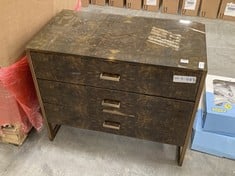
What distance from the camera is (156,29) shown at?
1248mm

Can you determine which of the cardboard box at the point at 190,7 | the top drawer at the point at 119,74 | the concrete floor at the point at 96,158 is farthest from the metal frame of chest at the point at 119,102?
the cardboard box at the point at 190,7

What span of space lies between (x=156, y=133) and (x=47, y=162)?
2.05 feet

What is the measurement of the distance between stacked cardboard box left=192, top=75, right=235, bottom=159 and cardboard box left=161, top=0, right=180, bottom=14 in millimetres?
1550

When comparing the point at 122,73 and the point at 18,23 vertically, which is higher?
the point at 18,23

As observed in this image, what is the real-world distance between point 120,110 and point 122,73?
0.22 m

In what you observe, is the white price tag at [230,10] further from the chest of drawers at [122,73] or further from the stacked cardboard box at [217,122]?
the chest of drawers at [122,73]

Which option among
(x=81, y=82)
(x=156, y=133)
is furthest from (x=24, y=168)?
(x=156, y=133)

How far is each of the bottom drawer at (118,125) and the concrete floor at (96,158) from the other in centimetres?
19

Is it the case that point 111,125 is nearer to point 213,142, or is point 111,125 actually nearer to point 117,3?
point 213,142

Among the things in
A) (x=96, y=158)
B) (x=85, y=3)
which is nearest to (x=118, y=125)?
(x=96, y=158)

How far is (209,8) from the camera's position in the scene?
2.74 metres

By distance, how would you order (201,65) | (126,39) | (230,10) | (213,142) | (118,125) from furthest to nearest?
(230,10), (213,142), (118,125), (126,39), (201,65)

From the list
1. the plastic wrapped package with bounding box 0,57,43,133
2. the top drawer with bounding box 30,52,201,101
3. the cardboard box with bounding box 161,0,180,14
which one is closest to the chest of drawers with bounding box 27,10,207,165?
the top drawer with bounding box 30,52,201,101

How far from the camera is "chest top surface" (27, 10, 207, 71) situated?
3.46 feet
